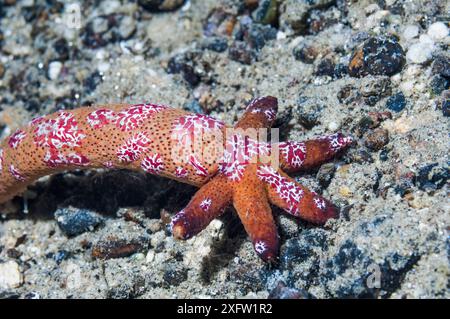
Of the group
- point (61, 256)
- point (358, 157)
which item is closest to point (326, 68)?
point (358, 157)

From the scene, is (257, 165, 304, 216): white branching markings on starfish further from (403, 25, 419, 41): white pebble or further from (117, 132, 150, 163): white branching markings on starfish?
(403, 25, 419, 41): white pebble

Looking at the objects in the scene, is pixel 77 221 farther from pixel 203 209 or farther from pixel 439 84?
pixel 439 84

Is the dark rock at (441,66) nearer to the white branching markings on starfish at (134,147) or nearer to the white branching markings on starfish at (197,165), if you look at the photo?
the white branching markings on starfish at (197,165)

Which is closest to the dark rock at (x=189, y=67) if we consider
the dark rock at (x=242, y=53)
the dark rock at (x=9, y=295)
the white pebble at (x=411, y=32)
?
the dark rock at (x=242, y=53)

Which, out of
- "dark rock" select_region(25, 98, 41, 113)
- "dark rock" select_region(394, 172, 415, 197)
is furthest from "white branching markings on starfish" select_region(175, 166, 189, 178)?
"dark rock" select_region(25, 98, 41, 113)

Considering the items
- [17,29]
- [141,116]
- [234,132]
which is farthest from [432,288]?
[17,29]
